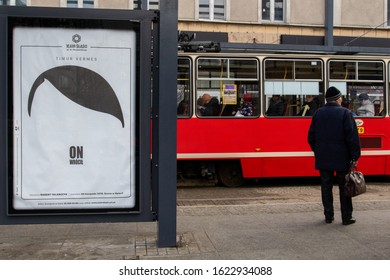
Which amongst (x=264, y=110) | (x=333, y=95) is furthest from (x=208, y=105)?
(x=333, y=95)

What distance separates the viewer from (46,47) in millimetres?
5078

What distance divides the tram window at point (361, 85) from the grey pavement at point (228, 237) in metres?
3.71

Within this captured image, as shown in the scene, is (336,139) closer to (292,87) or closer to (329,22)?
(292,87)

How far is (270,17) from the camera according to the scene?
76.9 feet

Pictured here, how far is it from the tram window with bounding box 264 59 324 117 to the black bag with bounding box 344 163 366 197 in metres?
4.67

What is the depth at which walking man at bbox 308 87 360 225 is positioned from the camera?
6.29m

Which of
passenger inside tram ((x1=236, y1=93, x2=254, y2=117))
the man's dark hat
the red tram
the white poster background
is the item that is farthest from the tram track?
the white poster background

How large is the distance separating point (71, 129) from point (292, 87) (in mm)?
6751

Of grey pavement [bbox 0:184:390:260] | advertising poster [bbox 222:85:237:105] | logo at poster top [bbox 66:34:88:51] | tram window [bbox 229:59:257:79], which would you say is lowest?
grey pavement [bbox 0:184:390:260]

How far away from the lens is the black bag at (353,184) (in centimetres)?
616

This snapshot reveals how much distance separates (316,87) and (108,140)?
691cm

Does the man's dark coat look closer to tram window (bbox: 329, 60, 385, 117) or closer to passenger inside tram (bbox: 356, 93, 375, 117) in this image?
tram window (bbox: 329, 60, 385, 117)
